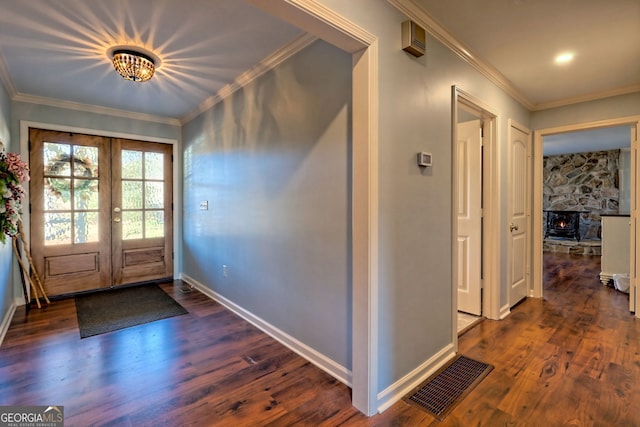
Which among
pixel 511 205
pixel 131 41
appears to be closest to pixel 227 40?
pixel 131 41

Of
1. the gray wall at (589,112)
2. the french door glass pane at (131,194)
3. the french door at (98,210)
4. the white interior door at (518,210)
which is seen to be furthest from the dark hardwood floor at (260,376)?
the gray wall at (589,112)

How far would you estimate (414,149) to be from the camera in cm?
203

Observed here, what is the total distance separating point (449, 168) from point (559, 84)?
6.70 feet

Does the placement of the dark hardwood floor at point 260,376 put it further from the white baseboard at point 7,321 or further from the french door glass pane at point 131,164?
the french door glass pane at point 131,164

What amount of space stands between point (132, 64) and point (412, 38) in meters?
2.20

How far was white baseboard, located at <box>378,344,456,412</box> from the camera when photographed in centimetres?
183

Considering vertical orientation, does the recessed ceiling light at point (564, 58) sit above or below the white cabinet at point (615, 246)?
above

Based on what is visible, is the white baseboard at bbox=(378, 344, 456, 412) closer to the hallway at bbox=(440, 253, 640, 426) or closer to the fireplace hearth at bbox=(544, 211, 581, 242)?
the hallway at bbox=(440, 253, 640, 426)

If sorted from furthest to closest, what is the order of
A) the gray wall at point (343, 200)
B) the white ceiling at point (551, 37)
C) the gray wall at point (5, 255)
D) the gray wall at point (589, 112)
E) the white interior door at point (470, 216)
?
the gray wall at point (589, 112), the white interior door at point (470, 216), the gray wall at point (5, 255), the white ceiling at point (551, 37), the gray wall at point (343, 200)

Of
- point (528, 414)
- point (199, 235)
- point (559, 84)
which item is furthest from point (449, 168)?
point (199, 235)

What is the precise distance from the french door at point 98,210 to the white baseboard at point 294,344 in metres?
1.60

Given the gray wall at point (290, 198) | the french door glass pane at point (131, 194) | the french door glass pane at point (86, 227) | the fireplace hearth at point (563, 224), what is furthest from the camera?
the fireplace hearth at point (563, 224)

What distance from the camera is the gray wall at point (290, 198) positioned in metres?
2.10

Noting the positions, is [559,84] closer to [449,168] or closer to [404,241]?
[449,168]
